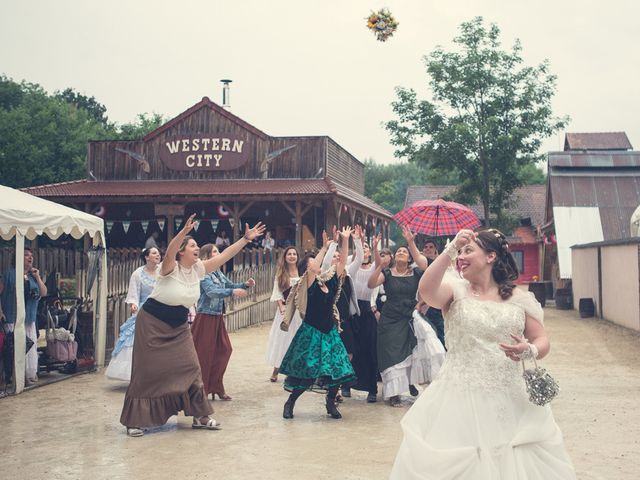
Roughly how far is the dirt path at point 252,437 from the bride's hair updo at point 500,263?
234 centimetres

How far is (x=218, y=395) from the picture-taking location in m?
9.10

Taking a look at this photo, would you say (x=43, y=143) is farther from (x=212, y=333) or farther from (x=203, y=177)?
(x=212, y=333)

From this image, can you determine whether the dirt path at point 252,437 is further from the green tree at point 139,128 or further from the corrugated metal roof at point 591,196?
the green tree at point 139,128

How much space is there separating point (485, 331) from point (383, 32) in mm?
5685

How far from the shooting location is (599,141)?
42312mm

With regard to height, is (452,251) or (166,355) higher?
(452,251)

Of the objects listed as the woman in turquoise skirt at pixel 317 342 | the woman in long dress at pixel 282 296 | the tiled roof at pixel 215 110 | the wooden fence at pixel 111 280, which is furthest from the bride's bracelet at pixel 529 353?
the tiled roof at pixel 215 110

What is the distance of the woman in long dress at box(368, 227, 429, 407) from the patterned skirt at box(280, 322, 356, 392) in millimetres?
874

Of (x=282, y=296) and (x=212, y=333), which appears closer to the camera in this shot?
(x=212, y=333)

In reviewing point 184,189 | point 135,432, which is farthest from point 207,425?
point 184,189

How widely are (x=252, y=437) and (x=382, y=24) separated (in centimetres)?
496

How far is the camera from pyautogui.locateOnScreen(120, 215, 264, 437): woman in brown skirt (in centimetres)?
710

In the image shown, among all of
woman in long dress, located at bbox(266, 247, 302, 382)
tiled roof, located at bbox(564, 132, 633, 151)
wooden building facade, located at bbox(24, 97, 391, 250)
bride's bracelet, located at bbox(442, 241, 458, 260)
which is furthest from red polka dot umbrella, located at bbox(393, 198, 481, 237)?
tiled roof, located at bbox(564, 132, 633, 151)

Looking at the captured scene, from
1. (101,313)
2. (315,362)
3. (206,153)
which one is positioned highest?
(206,153)
